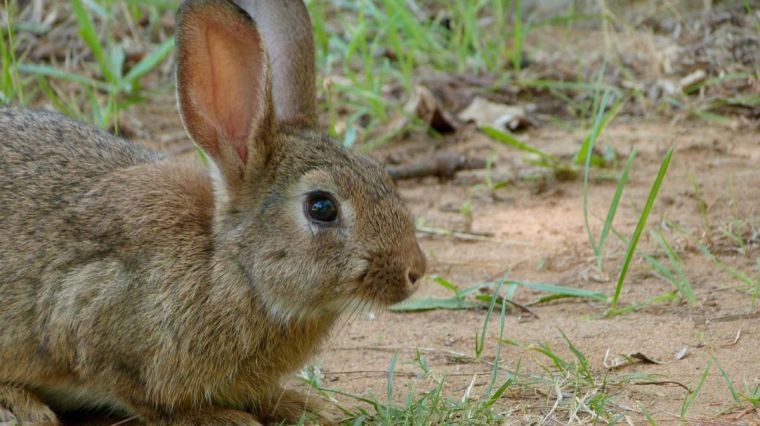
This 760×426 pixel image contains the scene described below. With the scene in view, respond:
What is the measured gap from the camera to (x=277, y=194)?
387cm

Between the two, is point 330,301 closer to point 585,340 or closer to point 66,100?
point 585,340

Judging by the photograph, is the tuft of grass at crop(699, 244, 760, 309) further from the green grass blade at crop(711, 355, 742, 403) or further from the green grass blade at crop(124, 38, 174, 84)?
the green grass blade at crop(124, 38, 174, 84)

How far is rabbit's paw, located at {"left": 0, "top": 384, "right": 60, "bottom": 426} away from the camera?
3.86 metres

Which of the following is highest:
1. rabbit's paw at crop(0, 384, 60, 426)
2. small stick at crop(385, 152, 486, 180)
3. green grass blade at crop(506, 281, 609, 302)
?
rabbit's paw at crop(0, 384, 60, 426)

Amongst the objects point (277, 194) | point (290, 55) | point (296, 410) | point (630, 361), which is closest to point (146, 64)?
point (290, 55)

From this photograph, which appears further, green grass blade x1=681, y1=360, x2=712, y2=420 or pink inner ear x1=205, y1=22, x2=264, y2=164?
pink inner ear x1=205, y1=22, x2=264, y2=164

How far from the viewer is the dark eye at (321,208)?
12.3 feet

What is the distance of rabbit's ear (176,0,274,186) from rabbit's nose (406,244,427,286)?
25.2 inches

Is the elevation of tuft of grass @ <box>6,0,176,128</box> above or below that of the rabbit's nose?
below

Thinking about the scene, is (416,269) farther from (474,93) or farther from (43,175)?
(474,93)

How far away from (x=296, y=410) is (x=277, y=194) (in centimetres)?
74

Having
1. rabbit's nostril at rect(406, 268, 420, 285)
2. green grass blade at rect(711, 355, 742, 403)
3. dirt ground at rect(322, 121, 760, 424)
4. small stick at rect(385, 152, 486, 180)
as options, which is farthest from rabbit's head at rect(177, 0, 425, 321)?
small stick at rect(385, 152, 486, 180)

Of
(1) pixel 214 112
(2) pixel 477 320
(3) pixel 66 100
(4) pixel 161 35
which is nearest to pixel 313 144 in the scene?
(1) pixel 214 112

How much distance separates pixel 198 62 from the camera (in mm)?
3887
